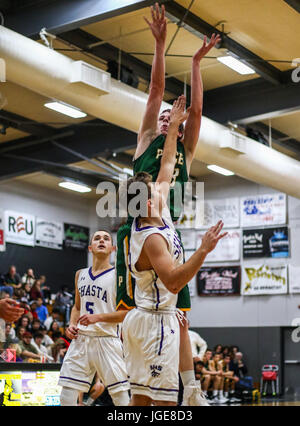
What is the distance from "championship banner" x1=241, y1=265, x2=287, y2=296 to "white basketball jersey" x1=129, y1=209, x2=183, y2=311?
1740 cm

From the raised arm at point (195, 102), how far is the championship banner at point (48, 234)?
688 inches

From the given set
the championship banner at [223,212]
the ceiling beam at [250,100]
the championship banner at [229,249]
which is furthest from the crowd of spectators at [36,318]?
the ceiling beam at [250,100]

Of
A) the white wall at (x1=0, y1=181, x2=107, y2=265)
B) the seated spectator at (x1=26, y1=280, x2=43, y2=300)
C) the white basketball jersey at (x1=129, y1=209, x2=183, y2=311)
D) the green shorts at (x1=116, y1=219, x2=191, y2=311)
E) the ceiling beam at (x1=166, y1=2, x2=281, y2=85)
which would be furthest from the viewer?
the white wall at (x1=0, y1=181, x2=107, y2=265)

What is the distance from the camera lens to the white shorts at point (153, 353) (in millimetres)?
4301

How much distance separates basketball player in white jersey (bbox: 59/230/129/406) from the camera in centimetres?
620

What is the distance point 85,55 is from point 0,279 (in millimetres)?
8727

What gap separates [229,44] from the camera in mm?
12641

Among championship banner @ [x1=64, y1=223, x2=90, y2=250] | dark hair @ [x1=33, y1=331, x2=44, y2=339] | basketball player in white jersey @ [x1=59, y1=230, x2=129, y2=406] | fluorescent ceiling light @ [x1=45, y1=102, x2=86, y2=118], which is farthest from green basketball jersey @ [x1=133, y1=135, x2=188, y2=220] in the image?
championship banner @ [x1=64, y1=223, x2=90, y2=250]

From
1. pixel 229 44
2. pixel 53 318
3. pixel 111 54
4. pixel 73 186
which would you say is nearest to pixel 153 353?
pixel 229 44

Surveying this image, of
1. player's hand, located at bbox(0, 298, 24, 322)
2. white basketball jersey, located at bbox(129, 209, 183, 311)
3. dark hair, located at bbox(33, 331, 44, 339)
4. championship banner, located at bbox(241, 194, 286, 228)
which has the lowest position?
dark hair, located at bbox(33, 331, 44, 339)

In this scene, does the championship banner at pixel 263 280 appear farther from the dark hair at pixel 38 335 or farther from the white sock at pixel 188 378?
the white sock at pixel 188 378

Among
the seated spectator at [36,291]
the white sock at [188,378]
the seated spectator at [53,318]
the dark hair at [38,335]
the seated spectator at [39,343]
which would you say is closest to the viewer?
the white sock at [188,378]

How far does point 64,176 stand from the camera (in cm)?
1916

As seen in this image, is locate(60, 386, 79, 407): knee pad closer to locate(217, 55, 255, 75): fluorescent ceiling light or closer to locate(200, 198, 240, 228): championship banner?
locate(217, 55, 255, 75): fluorescent ceiling light
